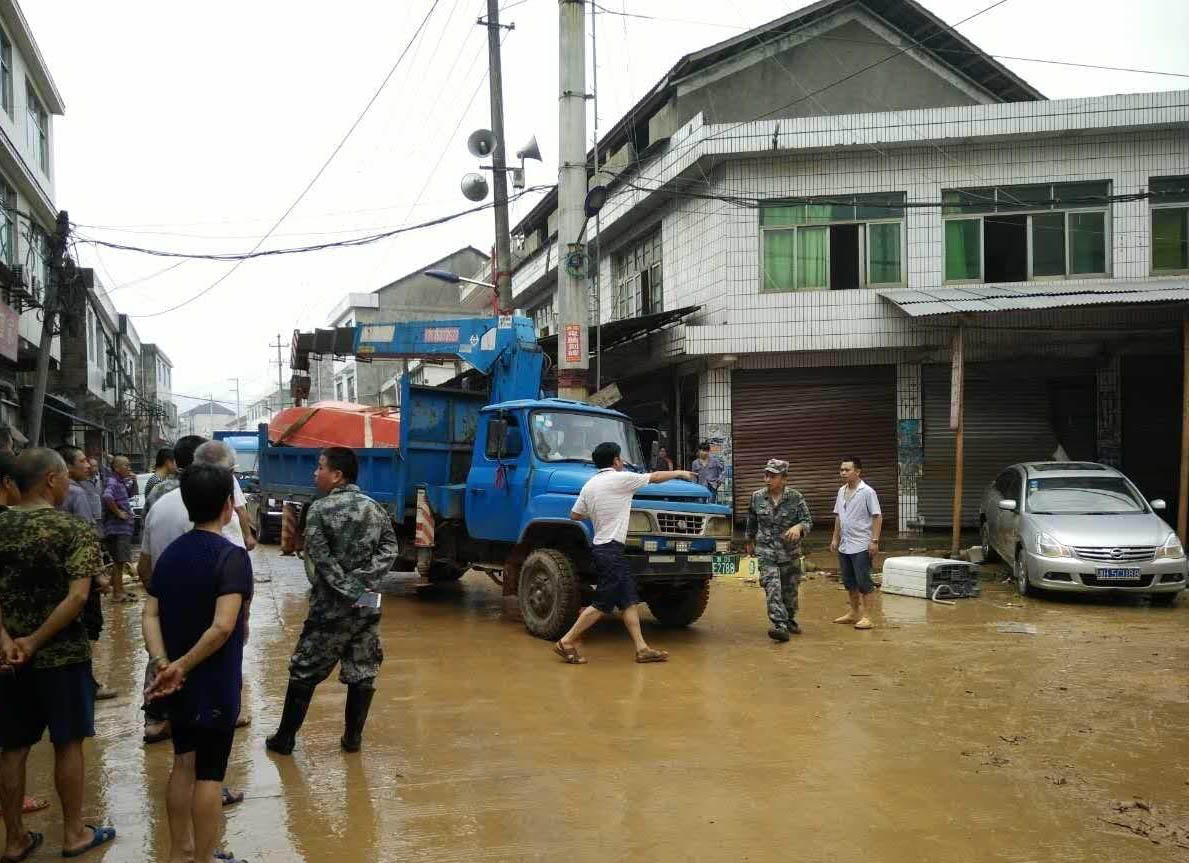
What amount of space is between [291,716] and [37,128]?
2297 cm

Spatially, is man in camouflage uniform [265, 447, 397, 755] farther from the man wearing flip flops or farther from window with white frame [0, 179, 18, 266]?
window with white frame [0, 179, 18, 266]

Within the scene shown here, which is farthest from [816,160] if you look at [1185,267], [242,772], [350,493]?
[242,772]

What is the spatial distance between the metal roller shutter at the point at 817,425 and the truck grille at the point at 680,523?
29.0 feet

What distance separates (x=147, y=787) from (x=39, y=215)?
21680 mm

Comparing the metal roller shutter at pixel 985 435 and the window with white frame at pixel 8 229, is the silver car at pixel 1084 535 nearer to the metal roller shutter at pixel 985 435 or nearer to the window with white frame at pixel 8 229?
the metal roller shutter at pixel 985 435

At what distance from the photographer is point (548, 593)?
883cm

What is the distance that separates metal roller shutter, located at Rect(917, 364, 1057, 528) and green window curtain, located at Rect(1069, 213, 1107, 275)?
2.04 meters

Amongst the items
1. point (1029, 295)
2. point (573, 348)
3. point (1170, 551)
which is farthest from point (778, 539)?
point (1029, 295)

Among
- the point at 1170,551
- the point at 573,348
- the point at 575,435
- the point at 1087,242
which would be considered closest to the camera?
the point at 575,435

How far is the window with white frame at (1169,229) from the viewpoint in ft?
53.7

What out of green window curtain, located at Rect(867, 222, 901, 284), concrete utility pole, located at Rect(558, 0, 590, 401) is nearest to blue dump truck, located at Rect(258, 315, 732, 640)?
concrete utility pole, located at Rect(558, 0, 590, 401)

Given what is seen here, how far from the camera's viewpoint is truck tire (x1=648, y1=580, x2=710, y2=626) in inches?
372

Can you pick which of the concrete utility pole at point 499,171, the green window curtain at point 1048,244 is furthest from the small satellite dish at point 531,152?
the green window curtain at point 1048,244

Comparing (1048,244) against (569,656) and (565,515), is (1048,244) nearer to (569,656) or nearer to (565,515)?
(565,515)
